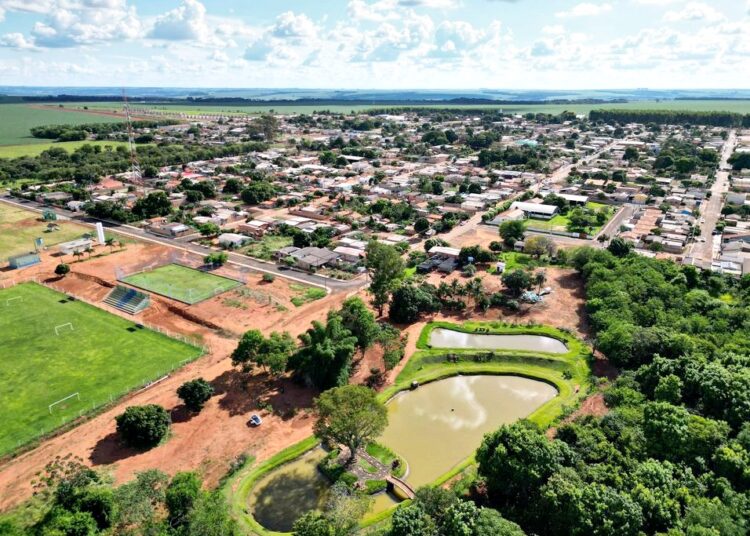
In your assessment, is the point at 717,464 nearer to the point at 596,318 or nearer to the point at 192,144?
the point at 596,318

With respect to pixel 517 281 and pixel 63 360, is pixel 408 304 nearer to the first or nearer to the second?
pixel 517 281

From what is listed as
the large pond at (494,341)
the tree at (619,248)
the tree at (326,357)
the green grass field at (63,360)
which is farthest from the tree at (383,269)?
the tree at (619,248)

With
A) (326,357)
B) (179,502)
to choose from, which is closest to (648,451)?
(326,357)

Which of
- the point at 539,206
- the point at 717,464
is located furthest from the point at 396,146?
the point at 717,464

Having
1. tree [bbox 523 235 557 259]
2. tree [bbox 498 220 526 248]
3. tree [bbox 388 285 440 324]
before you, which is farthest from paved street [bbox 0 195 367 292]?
tree [bbox 498 220 526 248]

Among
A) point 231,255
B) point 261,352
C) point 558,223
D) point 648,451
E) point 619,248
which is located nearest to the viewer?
point 648,451

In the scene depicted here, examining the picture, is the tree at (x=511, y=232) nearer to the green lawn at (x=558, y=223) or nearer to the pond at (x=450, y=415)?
the green lawn at (x=558, y=223)
